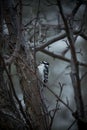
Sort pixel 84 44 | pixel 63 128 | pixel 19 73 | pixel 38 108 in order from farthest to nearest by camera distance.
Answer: pixel 84 44 → pixel 63 128 → pixel 19 73 → pixel 38 108

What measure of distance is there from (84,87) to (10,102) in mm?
2284

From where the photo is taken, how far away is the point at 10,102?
1455 mm

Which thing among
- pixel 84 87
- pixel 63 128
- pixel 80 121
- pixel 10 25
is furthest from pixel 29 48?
pixel 84 87

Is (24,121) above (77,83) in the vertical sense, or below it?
below

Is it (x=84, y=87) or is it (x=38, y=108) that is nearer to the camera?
(x=38, y=108)

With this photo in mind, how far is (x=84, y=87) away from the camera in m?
3.63

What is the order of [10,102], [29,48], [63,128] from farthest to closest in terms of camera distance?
[63,128] → [29,48] → [10,102]

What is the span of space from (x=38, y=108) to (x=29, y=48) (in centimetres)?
63

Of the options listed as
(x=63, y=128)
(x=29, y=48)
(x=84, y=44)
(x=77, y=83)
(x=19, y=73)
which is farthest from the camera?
(x=84, y=44)

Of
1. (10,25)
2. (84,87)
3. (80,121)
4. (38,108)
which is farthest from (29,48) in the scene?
(84,87)

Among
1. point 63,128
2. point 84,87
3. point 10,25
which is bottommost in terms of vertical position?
point 63,128

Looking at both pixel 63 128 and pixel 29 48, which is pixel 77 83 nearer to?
pixel 29 48

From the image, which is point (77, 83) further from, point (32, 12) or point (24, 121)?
point (32, 12)

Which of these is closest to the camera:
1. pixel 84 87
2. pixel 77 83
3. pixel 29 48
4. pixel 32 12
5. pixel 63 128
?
pixel 77 83
